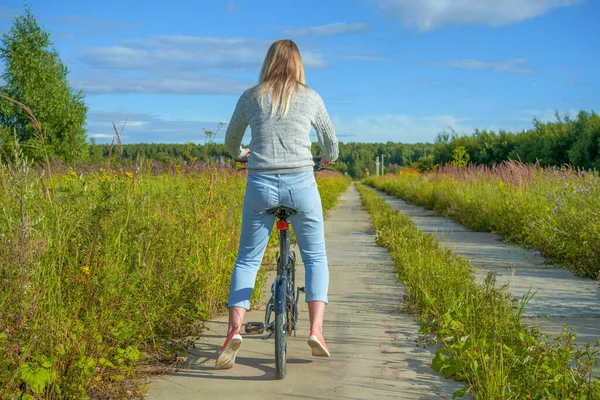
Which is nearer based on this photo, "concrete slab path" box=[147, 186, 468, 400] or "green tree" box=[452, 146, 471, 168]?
"concrete slab path" box=[147, 186, 468, 400]

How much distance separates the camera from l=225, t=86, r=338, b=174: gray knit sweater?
13.9 ft

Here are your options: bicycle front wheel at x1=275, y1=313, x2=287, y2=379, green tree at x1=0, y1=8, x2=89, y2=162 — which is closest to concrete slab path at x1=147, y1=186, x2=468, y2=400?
bicycle front wheel at x1=275, y1=313, x2=287, y2=379

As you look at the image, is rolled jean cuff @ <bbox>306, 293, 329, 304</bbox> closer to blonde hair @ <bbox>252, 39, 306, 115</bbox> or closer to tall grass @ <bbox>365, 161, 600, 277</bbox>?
blonde hair @ <bbox>252, 39, 306, 115</bbox>

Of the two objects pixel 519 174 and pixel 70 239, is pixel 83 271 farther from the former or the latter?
pixel 519 174

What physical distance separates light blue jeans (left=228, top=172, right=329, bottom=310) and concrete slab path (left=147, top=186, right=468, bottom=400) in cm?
45

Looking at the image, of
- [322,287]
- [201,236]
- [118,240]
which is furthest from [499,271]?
[118,240]

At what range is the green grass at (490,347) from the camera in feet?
11.7

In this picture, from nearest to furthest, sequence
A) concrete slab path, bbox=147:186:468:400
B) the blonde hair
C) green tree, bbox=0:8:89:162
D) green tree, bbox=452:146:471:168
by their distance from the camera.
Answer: concrete slab path, bbox=147:186:468:400 → the blonde hair → green tree, bbox=452:146:471:168 → green tree, bbox=0:8:89:162

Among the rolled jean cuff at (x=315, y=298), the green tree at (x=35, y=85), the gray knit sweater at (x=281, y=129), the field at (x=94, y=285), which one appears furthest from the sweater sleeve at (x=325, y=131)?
the green tree at (x=35, y=85)

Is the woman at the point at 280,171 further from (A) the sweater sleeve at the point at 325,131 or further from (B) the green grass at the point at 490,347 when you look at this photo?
(B) the green grass at the point at 490,347

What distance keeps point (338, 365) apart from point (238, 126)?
1.68 meters

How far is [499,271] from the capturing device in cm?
824

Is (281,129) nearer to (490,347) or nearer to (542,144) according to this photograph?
(490,347)

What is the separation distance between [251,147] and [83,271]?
4.29 ft
